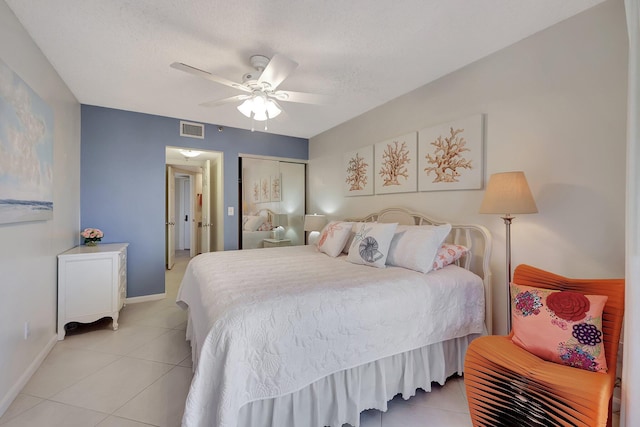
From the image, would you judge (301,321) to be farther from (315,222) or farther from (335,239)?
(315,222)

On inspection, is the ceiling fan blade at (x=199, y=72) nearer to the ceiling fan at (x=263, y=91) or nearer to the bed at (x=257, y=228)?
the ceiling fan at (x=263, y=91)

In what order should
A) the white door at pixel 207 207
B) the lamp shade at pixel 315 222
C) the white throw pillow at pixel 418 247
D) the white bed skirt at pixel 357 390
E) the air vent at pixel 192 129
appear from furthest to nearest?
the white door at pixel 207 207
the lamp shade at pixel 315 222
the air vent at pixel 192 129
the white throw pillow at pixel 418 247
the white bed skirt at pixel 357 390

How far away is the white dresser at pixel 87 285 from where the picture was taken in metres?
2.54

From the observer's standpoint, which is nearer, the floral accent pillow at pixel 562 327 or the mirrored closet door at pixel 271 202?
the floral accent pillow at pixel 562 327

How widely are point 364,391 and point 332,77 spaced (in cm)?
254

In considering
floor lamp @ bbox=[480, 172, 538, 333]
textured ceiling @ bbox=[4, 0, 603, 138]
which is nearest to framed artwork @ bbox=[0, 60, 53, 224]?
textured ceiling @ bbox=[4, 0, 603, 138]

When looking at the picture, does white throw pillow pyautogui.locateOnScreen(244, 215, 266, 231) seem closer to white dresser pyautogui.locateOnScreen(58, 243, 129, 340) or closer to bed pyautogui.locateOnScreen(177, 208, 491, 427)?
white dresser pyautogui.locateOnScreen(58, 243, 129, 340)

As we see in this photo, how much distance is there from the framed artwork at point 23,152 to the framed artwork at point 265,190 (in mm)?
2705

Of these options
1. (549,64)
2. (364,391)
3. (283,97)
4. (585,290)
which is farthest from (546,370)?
(283,97)

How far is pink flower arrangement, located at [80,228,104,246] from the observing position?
3.08 m

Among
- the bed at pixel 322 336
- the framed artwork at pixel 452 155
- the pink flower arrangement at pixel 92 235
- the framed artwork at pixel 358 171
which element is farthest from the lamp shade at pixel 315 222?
the pink flower arrangement at pixel 92 235

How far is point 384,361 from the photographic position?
5.48ft

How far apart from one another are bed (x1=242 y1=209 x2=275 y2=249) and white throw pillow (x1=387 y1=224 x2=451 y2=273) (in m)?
2.82

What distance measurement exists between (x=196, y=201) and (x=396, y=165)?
503 cm
